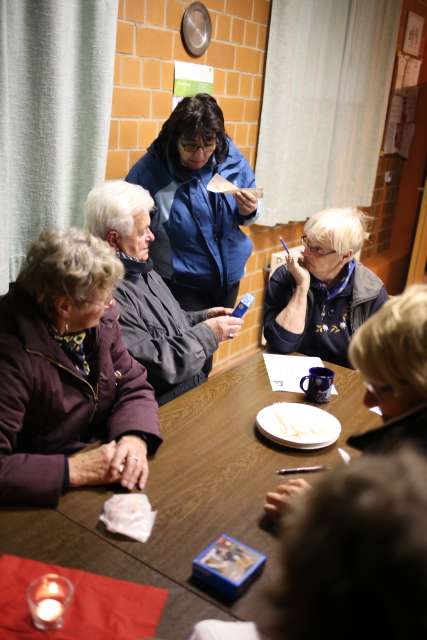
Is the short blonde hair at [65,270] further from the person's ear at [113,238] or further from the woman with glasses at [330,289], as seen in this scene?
the woman with glasses at [330,289]

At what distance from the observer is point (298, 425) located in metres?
1.53

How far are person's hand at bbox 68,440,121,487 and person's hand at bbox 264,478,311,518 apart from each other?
13.5 inches

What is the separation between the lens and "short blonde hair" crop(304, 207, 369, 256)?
2178 mm

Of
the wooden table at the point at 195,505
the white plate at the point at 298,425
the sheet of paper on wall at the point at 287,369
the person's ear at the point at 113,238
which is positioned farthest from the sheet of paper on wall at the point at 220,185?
the white plate at the point at 298,425

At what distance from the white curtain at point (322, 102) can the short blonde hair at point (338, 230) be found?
1.19m

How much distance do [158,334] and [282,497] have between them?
0.91 metres

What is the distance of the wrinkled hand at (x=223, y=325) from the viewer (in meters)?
2.13

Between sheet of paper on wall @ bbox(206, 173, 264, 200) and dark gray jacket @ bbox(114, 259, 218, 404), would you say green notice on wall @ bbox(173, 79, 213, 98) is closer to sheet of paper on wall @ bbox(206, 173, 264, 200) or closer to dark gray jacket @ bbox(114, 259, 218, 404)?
sheet of paper on wall @ bbox(206, 173, 264, 200)

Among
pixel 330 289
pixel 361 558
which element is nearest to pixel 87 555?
pixel 361 558

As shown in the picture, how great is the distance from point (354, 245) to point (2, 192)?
1286 millimetres

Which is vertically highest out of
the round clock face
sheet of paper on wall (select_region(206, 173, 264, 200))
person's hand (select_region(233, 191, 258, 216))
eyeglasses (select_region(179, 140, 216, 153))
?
the round clock face

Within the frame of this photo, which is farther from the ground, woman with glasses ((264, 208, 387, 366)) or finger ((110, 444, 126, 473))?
woman with glasses ((264, 208, 387, 366))

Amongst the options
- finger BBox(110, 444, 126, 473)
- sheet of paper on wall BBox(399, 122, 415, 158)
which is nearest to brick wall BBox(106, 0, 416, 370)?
finger BBox(110, 444, 126, 473)

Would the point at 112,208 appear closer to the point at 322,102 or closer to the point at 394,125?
the point at 322,102
